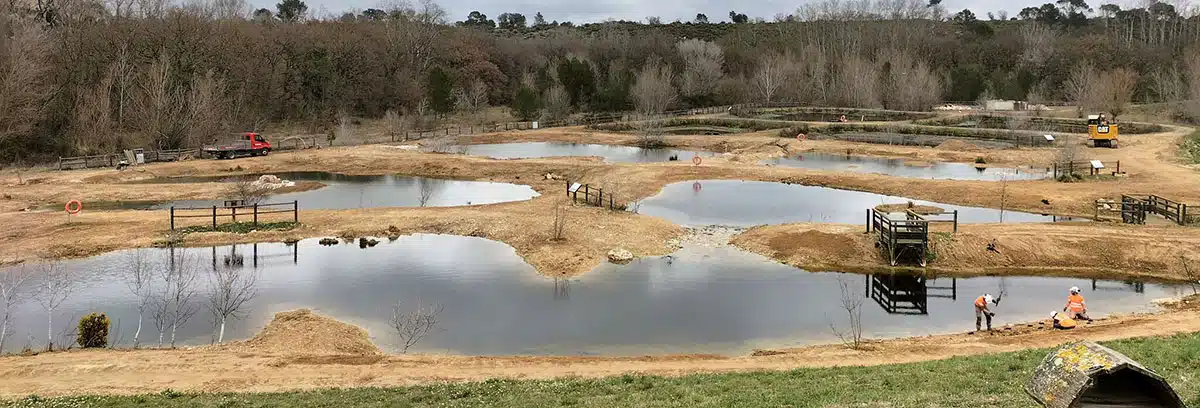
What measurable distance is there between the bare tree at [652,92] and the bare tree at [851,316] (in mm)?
64927

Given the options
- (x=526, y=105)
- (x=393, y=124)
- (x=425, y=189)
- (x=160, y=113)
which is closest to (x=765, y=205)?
(x=425, y=189)

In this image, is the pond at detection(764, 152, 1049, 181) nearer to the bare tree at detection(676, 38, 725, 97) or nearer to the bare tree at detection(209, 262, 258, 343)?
the bare tree at detection(209, 262, 258, 343)

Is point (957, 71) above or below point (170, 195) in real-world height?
above

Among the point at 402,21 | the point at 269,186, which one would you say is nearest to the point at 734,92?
the point at 402,21

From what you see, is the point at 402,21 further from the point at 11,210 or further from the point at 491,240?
the point at 491,240

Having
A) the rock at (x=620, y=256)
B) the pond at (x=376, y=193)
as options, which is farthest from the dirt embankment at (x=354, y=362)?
the pond at (x=376, y=193)

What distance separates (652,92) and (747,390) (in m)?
81.9

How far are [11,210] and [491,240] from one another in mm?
24450

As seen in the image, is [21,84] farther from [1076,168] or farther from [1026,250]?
[1076,168]

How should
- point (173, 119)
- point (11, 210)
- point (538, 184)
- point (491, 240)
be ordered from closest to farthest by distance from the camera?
1. point (491, 240)
2. point (11, 210)
3. point (538, 184)
4. point (173, 119)

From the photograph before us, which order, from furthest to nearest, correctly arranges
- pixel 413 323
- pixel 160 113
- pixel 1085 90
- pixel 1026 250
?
1. pixel 1085 90
2. pixel 160 113
3. pixel 1026 250
4. pixel 413 323

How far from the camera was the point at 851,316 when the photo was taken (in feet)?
66.2

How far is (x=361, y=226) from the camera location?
33.9 metres

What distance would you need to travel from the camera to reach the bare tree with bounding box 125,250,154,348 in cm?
2179
